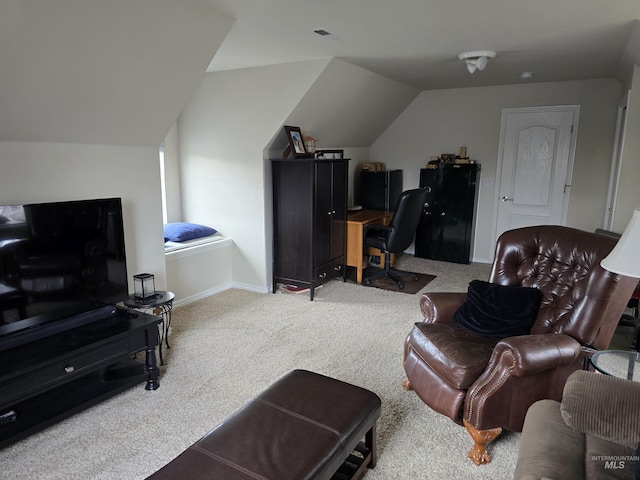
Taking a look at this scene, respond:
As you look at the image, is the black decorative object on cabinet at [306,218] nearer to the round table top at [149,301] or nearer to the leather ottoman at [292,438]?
the round table top at [149,301]

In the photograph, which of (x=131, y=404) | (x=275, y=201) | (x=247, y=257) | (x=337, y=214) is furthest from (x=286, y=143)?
(x=131, y=404)

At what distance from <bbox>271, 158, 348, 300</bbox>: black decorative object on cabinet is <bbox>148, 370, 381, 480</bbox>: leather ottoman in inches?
92.6

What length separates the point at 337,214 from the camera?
15.5 feet

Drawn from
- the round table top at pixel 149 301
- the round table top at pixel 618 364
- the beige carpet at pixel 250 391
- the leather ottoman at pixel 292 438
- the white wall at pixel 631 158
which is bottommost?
the beige carpet at pixel 250 391

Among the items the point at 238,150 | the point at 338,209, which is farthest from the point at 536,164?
the point at 238,150

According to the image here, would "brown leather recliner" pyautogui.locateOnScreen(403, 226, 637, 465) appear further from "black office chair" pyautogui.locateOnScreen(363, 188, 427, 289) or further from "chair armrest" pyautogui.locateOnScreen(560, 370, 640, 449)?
Result: "black office chair" pyautogui.locateOnScreen(363, 188, 427, 289)

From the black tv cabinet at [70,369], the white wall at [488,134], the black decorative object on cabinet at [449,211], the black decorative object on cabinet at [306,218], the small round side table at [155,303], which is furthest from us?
the black decorative object on cabinet at [449,211]

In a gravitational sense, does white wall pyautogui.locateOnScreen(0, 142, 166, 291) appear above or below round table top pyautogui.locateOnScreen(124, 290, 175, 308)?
above

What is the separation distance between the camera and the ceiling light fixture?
3.66 meters

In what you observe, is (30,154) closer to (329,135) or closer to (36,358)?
(36,358)

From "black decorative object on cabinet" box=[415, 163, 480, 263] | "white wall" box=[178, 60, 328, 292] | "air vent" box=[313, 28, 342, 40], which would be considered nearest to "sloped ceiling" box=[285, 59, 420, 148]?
"white wall" box=[178, 60, 328, 292]

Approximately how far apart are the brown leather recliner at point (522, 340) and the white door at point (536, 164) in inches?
120

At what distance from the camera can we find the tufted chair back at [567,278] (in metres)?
2.29

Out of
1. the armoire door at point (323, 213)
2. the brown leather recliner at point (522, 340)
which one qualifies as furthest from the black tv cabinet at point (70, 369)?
the armoire door at point (323, 213)
